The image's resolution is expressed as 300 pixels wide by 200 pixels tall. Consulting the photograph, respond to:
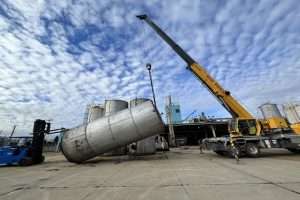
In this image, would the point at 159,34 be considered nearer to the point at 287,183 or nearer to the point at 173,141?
the point at 287,183

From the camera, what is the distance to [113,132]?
1235 cm

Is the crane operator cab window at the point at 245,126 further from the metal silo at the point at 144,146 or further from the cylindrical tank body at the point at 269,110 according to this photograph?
the metal silo at the point at 144,146

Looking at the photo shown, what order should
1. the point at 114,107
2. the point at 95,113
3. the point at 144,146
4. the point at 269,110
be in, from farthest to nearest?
the point at 95,113
the point at 114,107
the point at 144,146
the point at 269,110

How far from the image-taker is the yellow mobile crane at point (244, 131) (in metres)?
13.1

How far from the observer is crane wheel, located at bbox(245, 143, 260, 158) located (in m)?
13.3

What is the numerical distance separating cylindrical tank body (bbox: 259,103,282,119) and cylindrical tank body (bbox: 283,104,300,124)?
1.99 feet

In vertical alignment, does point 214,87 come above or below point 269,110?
above

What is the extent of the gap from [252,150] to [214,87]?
196 inches

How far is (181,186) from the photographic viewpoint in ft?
18.8

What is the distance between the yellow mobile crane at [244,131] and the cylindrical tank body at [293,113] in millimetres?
1017

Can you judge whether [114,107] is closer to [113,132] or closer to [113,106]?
[113,106]

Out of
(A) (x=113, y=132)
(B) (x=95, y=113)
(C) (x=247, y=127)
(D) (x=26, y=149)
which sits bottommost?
(D) (x=26, y=149)

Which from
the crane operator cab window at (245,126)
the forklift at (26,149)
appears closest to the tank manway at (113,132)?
the forklift at (26,149)

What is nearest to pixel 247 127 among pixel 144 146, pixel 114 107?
pixel 144 146
